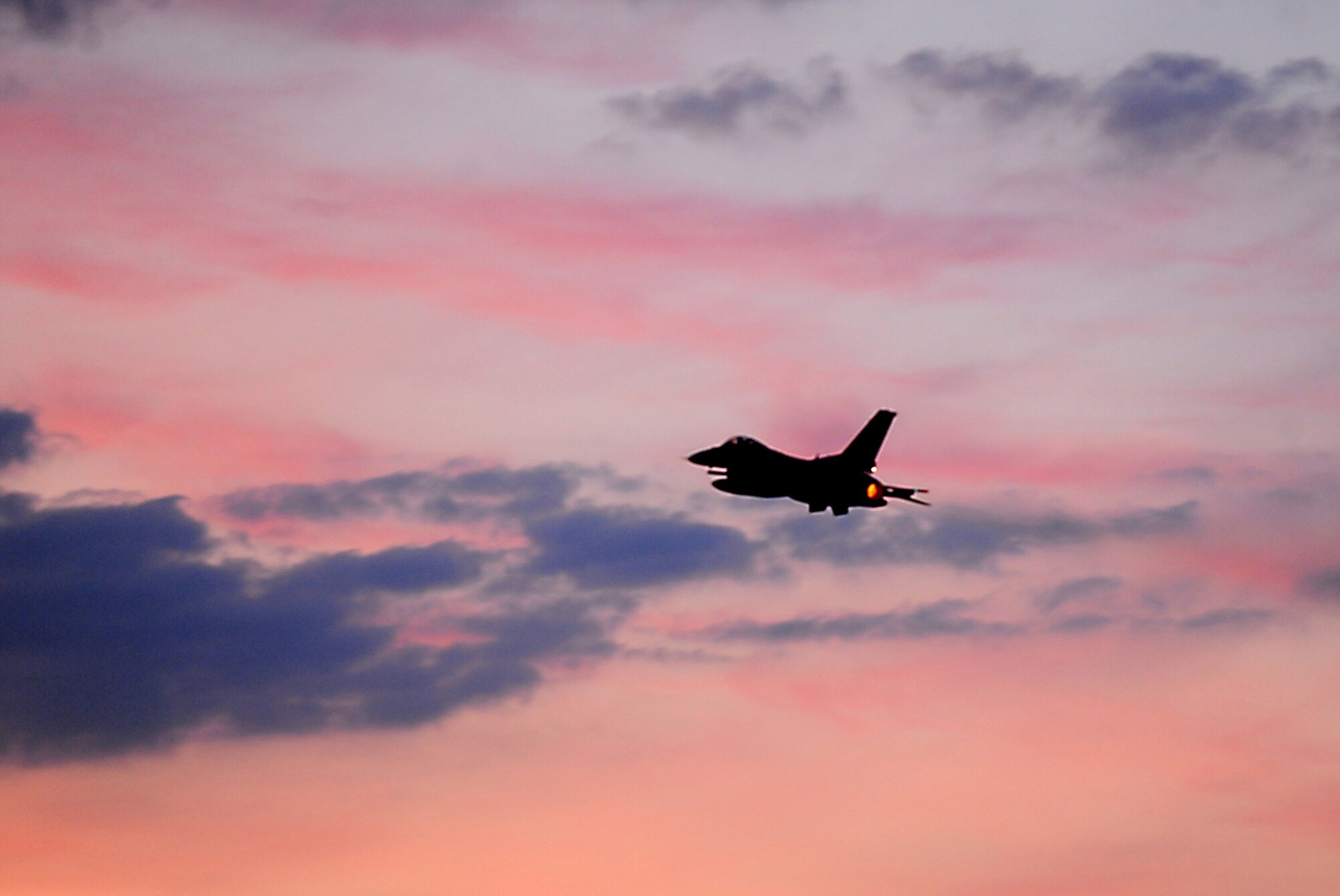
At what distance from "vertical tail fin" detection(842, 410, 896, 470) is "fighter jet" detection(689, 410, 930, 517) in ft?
0.19

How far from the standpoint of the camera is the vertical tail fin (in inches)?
3337

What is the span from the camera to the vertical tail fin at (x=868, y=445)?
84.8m

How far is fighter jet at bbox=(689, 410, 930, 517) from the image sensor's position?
8450 centimetres

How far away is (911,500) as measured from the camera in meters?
84.3

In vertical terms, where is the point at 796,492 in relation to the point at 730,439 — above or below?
below

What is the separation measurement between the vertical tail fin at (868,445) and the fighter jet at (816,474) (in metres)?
0.06

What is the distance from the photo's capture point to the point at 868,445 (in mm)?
84938

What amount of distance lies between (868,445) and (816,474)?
5097 mm

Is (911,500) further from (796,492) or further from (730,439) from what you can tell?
(730,439)

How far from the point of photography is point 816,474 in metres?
85.0

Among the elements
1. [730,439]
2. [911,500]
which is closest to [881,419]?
[911,500]

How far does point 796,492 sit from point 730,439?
7.45 meters

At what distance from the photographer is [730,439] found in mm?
87688

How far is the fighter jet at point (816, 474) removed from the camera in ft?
277
